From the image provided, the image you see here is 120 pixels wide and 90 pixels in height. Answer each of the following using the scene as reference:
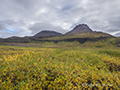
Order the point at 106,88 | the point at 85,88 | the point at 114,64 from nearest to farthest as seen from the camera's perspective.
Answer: the point at 106,88, the point at 85,88, the point at 114,64

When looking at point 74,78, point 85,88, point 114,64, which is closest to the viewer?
point 85,88

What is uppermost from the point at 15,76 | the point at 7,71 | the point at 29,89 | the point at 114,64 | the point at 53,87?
the point at 7,71

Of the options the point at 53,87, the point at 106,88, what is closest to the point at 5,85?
the point at 53,87

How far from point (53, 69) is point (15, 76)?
2821mm

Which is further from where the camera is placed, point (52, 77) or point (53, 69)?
point (53, 69)

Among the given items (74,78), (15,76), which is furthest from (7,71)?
(74,78)

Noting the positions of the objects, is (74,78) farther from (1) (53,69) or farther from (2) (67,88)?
(1) (53,69)

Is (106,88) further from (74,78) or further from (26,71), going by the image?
(26,71)

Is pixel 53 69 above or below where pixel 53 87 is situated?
above

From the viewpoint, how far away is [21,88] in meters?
4.33

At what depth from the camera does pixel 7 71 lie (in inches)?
213

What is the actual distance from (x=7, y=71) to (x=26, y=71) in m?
1.24

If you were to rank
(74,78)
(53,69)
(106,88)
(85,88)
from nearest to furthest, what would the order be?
(106,88)
(85,88)
(74,78)
(53,69)

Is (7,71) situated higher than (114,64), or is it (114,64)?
(7,71)
